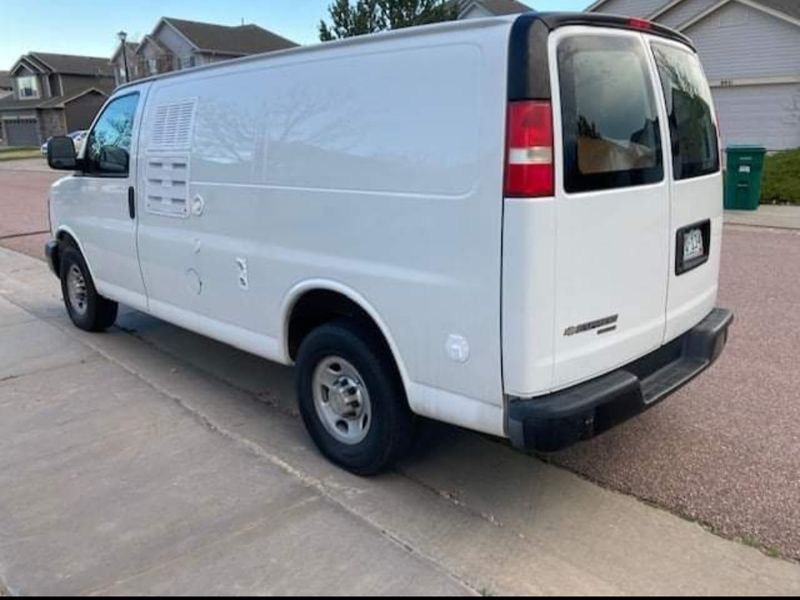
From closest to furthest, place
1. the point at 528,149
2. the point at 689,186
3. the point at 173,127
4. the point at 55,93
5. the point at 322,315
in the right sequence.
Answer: the point at 528,149 < the point at 689,186 < the point at 322,315 < the point at 173,127 < the point at 55,93

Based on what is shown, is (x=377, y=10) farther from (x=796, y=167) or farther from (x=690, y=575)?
(x=690, y=575)

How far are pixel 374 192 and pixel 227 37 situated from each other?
5317 centimetres

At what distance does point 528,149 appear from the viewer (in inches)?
103

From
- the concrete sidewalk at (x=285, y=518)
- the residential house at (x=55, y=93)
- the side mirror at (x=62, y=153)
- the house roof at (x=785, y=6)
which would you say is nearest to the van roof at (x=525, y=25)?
the concrete sidewalk at (x=285, y=518)

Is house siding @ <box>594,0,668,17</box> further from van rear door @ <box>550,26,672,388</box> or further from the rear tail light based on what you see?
the rear tail light

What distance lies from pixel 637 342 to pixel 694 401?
141 cm

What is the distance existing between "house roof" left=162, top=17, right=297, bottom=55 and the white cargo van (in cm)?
4756

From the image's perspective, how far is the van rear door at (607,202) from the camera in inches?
107

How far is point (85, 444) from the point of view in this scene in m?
3.97

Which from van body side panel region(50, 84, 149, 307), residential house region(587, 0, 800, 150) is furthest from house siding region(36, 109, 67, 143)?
van body side panel region(50, 84, 149, 307)

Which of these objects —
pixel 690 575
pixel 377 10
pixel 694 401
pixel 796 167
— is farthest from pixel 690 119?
pixel 377 10

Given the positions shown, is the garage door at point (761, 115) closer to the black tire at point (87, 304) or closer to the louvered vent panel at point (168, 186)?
the black tire at point (87, 304)

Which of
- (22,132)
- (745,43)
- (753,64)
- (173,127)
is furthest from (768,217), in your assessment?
(22,132)

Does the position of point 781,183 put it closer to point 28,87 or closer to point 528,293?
point 528,293
